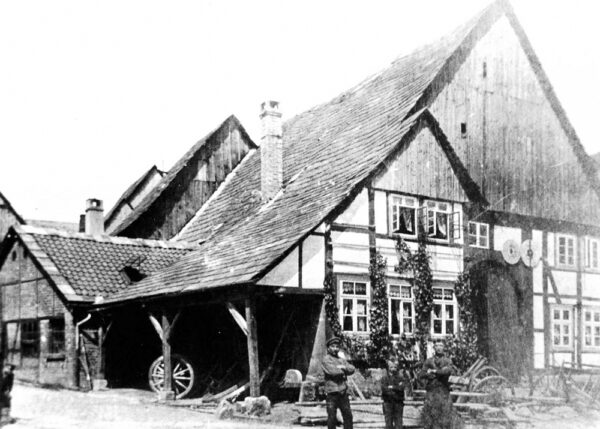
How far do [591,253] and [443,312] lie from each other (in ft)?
21.9

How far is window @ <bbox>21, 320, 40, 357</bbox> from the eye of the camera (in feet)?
76.6

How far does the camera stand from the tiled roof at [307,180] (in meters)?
17.5

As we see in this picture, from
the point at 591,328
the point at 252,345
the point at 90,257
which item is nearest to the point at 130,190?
the point at 90,257

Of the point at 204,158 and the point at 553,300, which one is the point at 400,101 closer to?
the point at 553,300

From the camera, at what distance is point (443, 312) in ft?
64.1

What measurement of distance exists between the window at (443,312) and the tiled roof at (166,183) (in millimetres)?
12308

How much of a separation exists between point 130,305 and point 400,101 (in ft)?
29.8

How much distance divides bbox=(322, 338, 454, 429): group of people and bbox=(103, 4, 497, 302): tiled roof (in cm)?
431

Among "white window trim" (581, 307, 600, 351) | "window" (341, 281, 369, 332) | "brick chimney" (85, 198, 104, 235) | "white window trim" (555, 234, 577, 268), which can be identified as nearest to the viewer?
"window" (341, 281, 369, 332)

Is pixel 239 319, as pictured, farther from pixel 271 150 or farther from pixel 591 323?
pixel 591 323

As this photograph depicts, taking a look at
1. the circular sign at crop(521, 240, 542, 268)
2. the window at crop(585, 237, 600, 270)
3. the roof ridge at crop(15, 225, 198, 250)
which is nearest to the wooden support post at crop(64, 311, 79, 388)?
the roof ridge at crop(15, 225, 198, 250)

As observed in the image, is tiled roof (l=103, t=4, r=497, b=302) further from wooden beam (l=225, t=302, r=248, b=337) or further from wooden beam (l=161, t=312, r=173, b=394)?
wooden beam (l=161, t=312, r=173, b=394)

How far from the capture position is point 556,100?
23.7m

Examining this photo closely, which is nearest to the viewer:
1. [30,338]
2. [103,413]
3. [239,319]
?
[103,413]
